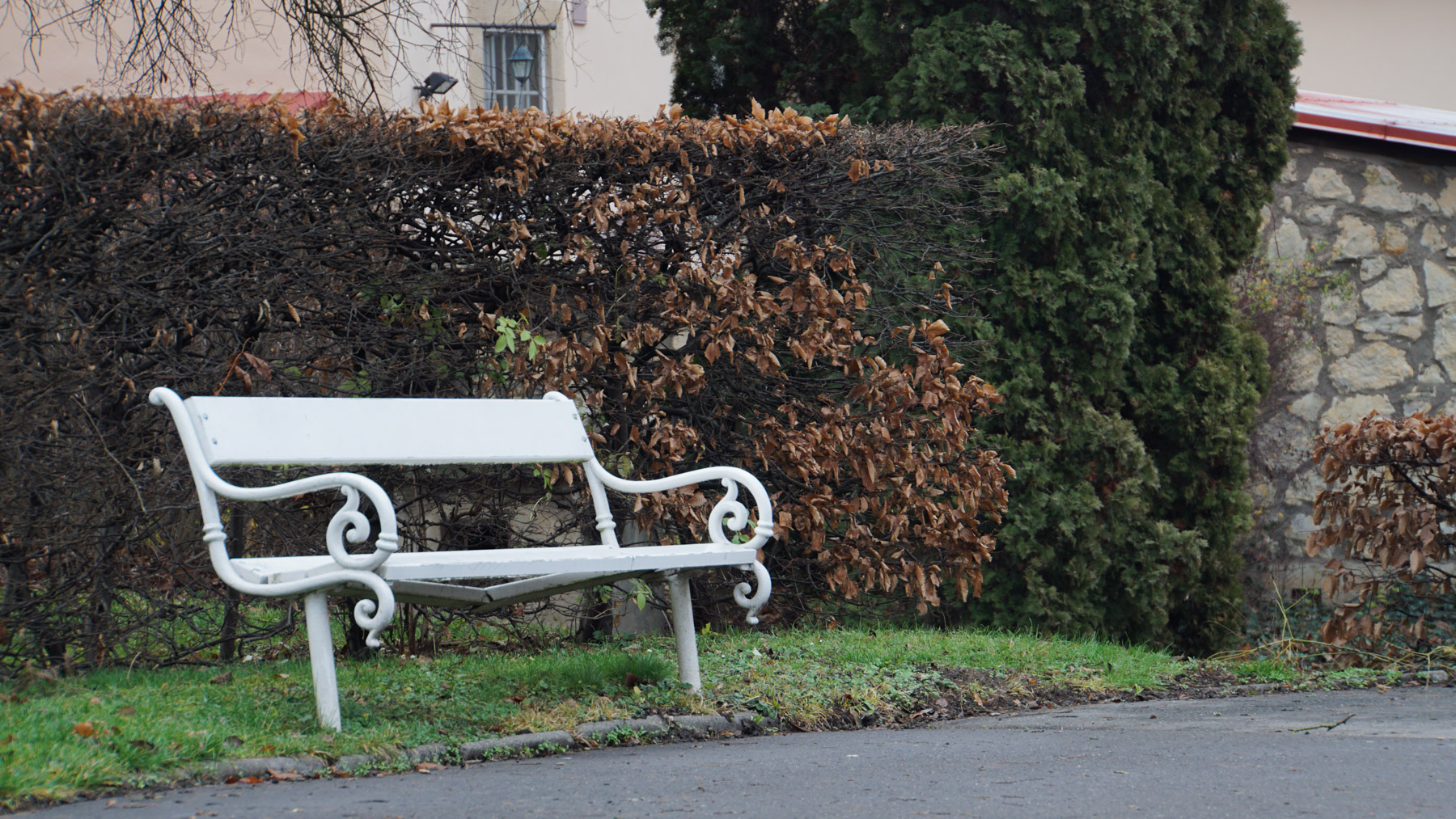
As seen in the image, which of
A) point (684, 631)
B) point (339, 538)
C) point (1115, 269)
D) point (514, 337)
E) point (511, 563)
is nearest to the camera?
point (339, 538)

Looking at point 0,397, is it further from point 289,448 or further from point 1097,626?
point 1097,626

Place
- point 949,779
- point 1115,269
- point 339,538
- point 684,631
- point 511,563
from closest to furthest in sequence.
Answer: point 949,779 < point 339,538 < point 511,563 < point 684,631 < point 1115,269

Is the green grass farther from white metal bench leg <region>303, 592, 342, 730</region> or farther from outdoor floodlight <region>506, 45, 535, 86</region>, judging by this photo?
outdoor floodlight <region>506, 45, 535, 86</region>

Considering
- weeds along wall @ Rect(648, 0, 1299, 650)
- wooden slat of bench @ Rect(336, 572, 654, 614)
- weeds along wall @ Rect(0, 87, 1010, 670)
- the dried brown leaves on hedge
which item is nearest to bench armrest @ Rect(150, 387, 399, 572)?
wooden slat of bench @ Rect(336, 572, 654, 614)

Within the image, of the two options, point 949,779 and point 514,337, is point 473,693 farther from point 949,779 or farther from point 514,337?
point 949,779

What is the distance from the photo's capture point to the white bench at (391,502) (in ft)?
11.1

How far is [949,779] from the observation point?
3145 millimetres

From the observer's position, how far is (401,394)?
488cm

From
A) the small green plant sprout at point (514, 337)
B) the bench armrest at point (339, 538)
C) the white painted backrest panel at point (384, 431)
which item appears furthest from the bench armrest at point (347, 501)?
the small green plant sprout at point (514, 337)

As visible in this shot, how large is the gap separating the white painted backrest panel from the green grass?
742mm

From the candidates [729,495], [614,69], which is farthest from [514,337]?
[614,69]

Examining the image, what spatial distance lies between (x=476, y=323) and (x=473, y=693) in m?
1.58

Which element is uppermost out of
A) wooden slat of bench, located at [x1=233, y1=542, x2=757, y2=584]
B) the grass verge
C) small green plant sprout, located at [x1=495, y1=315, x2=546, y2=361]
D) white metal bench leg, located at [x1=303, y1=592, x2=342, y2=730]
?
small green plant sprout, located at [x1=495, y1=315, x2=546, y2=361]

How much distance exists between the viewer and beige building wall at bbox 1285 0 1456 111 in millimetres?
13375
